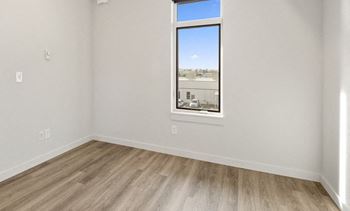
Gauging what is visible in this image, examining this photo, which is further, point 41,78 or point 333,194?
point 41,78

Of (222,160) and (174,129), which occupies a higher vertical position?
(174,129)

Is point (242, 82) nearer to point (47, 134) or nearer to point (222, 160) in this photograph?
point (222, 160)

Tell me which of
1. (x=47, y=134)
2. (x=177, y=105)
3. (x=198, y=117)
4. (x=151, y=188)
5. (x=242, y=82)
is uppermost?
(x=242, y=82)

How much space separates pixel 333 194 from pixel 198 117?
1771 mm

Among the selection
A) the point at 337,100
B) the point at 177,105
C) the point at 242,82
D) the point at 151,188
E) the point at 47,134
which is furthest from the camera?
the point at 177,105

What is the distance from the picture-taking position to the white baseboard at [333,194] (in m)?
1.85

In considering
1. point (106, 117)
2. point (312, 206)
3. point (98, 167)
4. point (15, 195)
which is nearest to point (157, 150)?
point (98, 167)

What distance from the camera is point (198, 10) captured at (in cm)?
300

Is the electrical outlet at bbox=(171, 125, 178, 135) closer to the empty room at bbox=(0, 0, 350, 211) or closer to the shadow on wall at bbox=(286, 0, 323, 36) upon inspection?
the empty room at bbox=(0, 0, 350, 211)

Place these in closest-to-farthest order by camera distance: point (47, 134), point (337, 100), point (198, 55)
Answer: point (337, 100)
point (47, 134)
point (198, 55)

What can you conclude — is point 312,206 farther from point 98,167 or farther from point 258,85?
point 98,167

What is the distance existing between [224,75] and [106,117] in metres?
2.31

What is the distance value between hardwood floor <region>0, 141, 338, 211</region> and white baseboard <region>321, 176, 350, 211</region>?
2.0 inches

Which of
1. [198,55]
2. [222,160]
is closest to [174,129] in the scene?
[222,160]
